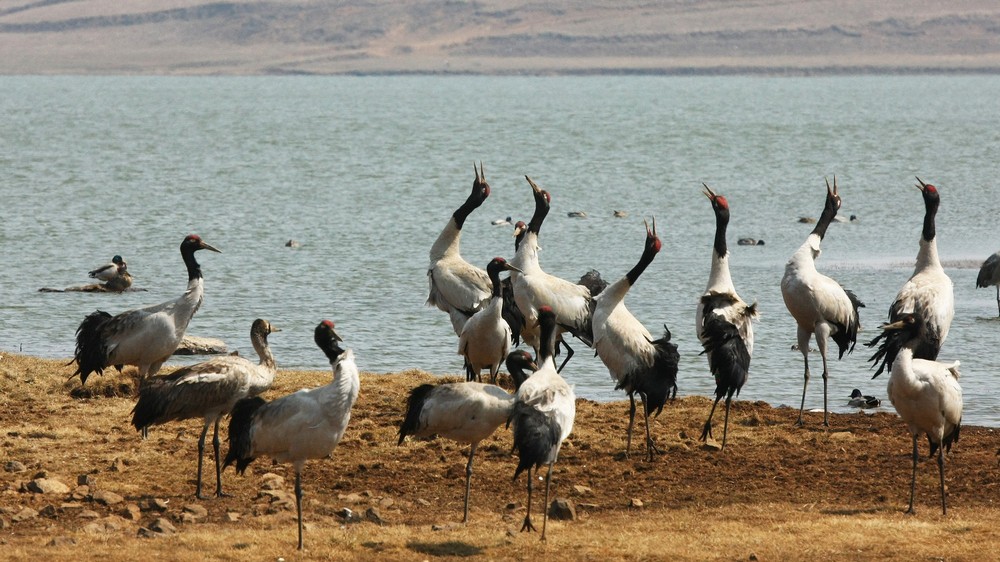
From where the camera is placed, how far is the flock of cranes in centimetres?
1033

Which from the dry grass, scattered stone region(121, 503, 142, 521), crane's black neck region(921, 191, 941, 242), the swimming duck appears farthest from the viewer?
the swimming duck

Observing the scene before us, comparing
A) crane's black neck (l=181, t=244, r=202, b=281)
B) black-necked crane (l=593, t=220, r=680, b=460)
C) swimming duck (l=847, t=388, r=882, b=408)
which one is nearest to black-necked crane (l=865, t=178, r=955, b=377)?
swimming duck (l=847, t=388, r=882, b=408)

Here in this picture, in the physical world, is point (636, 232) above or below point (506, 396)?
below

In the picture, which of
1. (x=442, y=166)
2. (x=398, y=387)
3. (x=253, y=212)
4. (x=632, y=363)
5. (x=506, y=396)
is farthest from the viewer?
(x=442, y=166)

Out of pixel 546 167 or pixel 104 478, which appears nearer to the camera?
pixel 104 478

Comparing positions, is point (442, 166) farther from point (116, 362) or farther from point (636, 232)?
point (116, 362)

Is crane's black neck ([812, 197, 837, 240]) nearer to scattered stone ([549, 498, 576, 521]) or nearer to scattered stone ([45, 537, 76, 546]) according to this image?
scattered stone ([549, 498, 576, 521])

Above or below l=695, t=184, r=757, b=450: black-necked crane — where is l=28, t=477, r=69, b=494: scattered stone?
below

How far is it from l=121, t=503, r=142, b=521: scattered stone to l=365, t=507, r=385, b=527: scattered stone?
1.66 meters

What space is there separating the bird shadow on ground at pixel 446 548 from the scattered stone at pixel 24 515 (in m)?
2.80

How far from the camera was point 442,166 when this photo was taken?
5684 cm

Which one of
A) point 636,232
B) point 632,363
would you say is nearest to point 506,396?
point 632,363

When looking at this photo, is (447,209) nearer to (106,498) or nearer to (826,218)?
(826,218)

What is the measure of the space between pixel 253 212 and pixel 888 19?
456 ft
